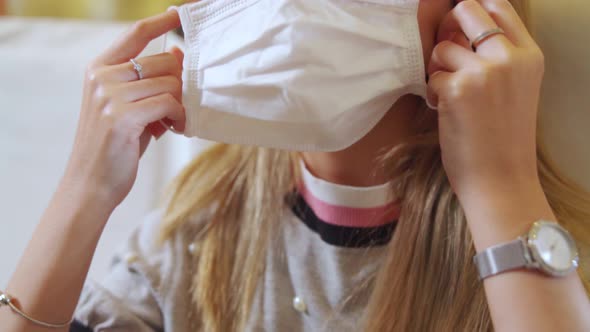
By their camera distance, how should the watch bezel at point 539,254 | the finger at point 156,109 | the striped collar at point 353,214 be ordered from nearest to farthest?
the watch bezel at point 539,254
the finger at point 156,109
the striped collar at point 353,214

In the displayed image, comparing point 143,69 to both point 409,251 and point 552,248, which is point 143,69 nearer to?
point 409,251

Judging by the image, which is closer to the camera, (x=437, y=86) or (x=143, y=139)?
(x=437, y=86)

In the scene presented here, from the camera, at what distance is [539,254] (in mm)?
617

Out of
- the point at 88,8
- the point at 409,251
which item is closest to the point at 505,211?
the point at 409,251

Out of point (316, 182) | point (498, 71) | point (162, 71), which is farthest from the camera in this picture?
point (316, 182)

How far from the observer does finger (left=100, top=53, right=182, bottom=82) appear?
0.74 metres

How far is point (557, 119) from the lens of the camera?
0.86 meters

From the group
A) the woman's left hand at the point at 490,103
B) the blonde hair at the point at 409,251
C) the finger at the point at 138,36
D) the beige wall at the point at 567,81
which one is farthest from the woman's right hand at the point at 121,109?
the beige wall at the point at 567,81

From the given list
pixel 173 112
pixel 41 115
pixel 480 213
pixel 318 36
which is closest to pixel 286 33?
pixel 318 36

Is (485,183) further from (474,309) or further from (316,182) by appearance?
(316,182)

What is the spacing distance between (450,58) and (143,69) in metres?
0.35

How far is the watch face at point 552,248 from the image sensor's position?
62 cm

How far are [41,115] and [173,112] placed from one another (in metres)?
0.79

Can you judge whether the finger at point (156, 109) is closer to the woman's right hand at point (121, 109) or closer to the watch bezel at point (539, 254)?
the woman's right hand at point (121, 109)
